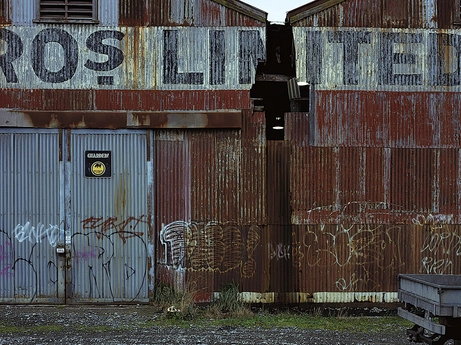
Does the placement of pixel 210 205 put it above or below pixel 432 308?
above

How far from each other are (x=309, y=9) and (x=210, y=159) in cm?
422

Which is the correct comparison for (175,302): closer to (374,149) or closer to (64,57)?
(374,149)

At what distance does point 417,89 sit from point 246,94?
4.06 meters

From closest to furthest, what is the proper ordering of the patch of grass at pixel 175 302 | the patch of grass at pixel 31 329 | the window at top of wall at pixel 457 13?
the patch of grass at pixel 31 329 < the patch of grass at pixel 175 302 < the window at top of wall at pixel 457 13

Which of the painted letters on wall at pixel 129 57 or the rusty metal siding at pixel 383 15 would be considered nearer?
the painted letters on wall at pixel 129 57

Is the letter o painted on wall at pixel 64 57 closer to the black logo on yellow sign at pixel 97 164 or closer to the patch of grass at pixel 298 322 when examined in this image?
the black logo on yellow sign at pixel 97 164

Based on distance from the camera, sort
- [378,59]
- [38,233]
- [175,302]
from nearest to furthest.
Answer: [175,302]
[38,233]
[378,59]

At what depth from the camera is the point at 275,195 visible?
48.5 feet

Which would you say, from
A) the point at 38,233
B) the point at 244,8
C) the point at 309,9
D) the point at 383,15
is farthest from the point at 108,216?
the point at 383,15

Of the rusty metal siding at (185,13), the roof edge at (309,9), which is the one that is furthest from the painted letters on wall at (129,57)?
the roof edge at (309,9)

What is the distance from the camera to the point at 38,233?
14562mm

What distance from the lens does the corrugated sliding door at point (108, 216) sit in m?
14.6

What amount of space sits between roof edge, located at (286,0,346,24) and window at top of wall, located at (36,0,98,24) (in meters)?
4.59

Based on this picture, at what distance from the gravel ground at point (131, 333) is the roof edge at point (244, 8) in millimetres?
7157
